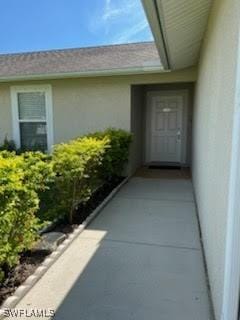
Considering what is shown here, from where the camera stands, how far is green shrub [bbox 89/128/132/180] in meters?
7.13

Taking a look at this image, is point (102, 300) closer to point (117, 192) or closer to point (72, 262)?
point (72, 262)

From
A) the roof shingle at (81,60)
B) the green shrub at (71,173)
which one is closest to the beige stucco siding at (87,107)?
the roof shingle at (81,60)

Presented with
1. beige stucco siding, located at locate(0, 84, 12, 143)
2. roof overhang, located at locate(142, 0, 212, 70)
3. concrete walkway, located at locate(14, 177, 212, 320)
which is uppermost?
roof overhang, located at locate(142, 0, 212, 70)

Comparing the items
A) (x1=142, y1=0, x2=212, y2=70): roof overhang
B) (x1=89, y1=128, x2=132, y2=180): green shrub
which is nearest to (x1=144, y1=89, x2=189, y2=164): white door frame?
(x1=89, y1=128, x2=132, y2=180): green shrub

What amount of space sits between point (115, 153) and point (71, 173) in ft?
8.66

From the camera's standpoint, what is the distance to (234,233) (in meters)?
2.17

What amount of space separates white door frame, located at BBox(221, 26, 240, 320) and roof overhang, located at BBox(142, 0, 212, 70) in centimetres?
195

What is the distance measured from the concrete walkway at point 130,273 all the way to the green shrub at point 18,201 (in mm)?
506

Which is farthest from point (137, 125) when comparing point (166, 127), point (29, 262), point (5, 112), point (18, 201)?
point (18, 201)

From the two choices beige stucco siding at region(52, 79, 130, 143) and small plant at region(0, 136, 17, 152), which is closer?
beige stucco siding at region(52, 79, 130, 143)

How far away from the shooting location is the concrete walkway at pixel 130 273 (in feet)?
10.1

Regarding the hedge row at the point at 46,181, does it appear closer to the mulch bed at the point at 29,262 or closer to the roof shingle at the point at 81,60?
the mulch bed at the point at 29,262

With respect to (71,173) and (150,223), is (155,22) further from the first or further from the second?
(150,223)

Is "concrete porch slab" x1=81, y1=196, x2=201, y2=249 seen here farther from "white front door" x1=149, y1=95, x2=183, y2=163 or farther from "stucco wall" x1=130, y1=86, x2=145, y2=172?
"white front door" x1=149, y1=95, x2=183, y2=163
